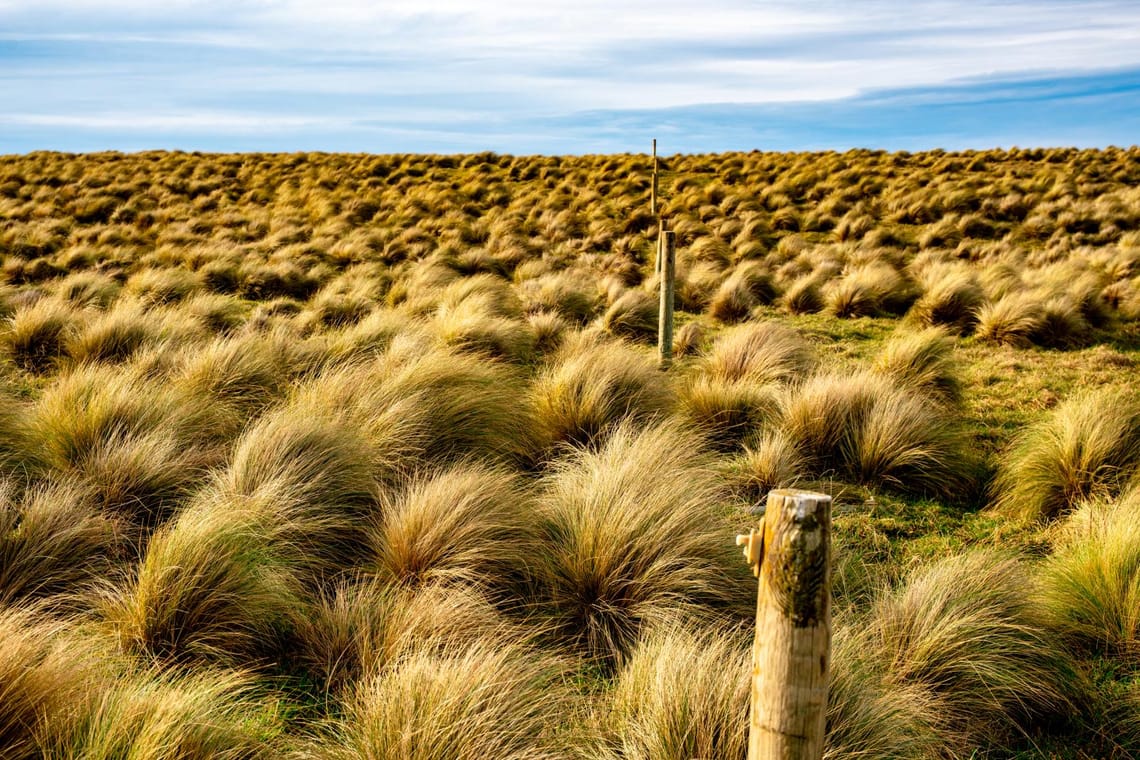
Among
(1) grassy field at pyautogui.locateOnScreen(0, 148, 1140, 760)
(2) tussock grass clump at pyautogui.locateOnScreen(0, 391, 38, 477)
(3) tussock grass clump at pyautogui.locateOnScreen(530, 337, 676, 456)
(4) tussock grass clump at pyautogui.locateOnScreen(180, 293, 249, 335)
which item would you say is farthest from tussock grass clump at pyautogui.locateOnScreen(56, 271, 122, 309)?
(3) tussock grass clump at pyautogui.locateOnScreen(530, 337, 676, 456)

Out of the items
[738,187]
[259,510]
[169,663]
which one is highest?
[738,187]

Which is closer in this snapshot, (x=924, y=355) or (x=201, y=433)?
(x=201, y=433)

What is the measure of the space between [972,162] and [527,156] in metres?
15.6

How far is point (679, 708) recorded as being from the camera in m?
2.57

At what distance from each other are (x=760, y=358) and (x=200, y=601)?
518 centimetres

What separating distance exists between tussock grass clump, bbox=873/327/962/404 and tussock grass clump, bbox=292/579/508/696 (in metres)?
4.62

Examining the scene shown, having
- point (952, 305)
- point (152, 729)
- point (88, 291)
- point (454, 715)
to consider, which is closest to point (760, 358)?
point (952, 305)

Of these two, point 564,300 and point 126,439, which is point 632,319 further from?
point 126,439

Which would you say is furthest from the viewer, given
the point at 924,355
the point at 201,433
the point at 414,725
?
the point at 924,355

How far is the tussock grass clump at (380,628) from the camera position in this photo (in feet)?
10.2

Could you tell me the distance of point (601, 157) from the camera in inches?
1202

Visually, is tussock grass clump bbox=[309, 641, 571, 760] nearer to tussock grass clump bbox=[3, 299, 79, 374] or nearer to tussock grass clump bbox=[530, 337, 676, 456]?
tussock grass clump bbox=[530, 337, 676, 456]

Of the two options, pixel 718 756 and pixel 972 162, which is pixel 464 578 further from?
pixel 972 162

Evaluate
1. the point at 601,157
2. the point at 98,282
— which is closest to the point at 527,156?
the point at 601,157
